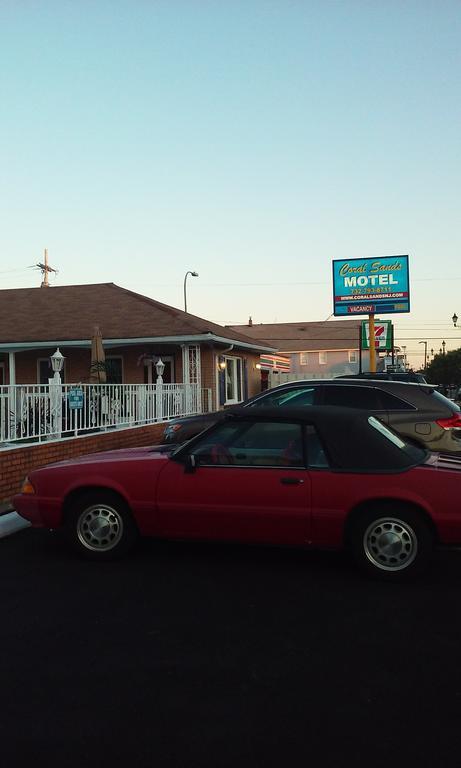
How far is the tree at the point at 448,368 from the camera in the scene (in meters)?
90.7

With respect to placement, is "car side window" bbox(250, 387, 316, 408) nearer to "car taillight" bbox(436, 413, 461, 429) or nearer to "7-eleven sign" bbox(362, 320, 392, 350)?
"car taillight" bbox(436, 413, 461, 429)

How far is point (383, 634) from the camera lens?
12.3 feet

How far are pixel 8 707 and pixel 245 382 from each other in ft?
69.3

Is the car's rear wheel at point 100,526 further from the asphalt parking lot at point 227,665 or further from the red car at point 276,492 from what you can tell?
the asphalt parking lot at point 227,665

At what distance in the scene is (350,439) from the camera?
4.93m

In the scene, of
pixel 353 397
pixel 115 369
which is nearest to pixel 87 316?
pixel 115 369

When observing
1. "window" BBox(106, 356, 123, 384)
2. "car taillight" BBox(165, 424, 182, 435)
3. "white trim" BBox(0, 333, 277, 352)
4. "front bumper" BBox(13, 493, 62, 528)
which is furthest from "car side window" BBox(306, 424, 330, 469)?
"window" BBox(106, 356, 123, 384)

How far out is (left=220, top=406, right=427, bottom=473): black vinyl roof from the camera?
4.81 m

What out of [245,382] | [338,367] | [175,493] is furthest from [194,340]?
[338,367]

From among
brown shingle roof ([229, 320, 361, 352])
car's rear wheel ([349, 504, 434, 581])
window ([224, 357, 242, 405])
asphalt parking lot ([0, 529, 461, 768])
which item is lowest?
asphalt parking lot ([0, 529, 461, 768])

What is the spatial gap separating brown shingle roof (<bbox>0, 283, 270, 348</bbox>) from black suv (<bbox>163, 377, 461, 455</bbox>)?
8888 millimetres

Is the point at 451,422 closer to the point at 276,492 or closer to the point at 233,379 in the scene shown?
the point at 276,492

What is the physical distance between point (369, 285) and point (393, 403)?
14730mm

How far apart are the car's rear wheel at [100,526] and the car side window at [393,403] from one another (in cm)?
461
